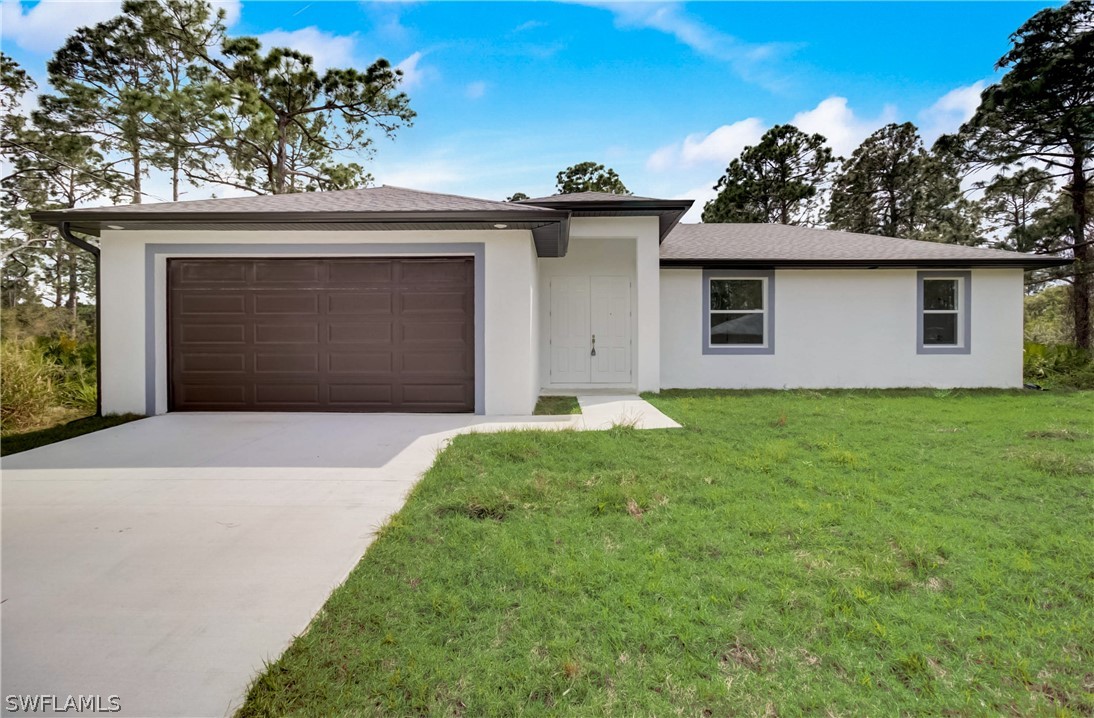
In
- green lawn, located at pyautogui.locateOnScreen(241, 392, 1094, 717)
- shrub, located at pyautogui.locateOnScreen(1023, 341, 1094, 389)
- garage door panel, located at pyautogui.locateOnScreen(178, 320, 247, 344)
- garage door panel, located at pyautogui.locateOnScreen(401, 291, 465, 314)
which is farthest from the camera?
shrub, located at pyautogui.locateOnScreen(1023, 341, 1094, 389)

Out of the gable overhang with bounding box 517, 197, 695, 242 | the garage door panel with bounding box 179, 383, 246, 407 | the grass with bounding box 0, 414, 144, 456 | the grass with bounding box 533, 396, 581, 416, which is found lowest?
the grass with bounding box 0, 414, 144, 456

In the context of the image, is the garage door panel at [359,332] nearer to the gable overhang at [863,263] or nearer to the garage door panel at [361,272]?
the garage door panel at [361,272]

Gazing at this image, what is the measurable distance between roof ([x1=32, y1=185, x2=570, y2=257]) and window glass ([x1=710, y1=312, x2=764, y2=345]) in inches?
179

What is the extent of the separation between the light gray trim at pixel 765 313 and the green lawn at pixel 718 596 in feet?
19.9

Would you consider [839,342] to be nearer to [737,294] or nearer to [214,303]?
[737,294]

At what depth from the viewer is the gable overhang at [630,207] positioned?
901 cm

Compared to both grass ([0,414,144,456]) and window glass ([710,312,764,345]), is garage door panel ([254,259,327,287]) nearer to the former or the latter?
grass ([0,414,144,456])

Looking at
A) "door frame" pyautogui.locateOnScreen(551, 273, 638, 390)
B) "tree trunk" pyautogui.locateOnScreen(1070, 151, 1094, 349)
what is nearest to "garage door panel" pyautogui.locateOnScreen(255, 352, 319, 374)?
"door frame" pyautogui.locateOnScreen(551, 273, 638, 390)

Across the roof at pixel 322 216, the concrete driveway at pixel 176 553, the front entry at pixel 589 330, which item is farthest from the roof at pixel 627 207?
the concrete driveway at pixel 176 553

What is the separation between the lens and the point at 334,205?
7906 millimetres

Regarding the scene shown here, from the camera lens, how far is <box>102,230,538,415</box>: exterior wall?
7922 mm

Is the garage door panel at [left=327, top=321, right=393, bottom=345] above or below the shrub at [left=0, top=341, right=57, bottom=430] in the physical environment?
above

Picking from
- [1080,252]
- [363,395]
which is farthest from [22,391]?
[1080,252]

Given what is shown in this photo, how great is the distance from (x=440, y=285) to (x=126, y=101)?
14.4 metres
